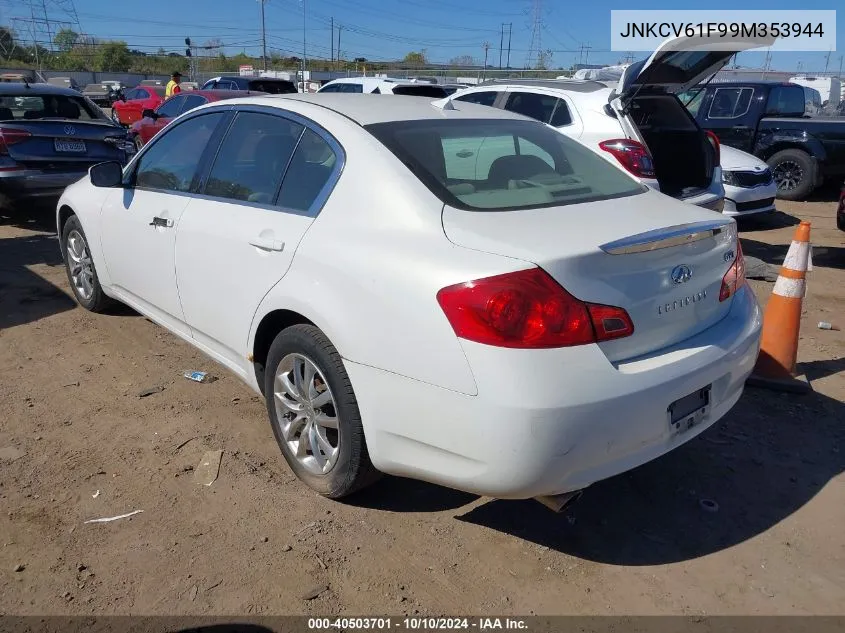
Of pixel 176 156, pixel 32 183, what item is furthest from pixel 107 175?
pixel 32 183

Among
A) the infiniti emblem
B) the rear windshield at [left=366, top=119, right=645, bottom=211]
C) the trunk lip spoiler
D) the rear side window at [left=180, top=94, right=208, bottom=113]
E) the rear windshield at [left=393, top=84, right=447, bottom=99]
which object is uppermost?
the rear windshield at [left=393, top=84, right=447, bottom=99]

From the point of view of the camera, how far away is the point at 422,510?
3.01 m

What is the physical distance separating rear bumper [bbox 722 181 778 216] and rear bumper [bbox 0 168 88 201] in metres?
7.74

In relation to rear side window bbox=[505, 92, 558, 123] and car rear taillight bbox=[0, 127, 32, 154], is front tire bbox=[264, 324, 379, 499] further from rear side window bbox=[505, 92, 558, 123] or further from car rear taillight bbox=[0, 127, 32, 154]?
car rear taillight bbox=[0, 127, 32, 154]

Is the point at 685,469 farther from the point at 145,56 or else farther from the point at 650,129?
the point at 145,56

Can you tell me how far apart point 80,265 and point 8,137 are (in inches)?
126

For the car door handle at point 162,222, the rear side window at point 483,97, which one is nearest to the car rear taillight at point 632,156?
the rear side window at point 483,97

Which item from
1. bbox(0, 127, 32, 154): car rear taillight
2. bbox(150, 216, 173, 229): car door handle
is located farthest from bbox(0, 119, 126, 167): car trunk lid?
bbox(150, 216, 173, 229): car door handle

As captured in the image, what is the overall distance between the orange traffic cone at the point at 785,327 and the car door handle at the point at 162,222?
135 inches

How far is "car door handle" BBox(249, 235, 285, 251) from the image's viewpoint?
298 centimetres

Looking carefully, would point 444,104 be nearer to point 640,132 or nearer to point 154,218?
point 154,218

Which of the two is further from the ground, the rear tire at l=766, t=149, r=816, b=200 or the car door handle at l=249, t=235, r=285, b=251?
the car door handle at l=249, t=235, r=285, b=251

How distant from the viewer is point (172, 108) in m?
12.9

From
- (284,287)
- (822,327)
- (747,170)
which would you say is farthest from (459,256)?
(747,170)
